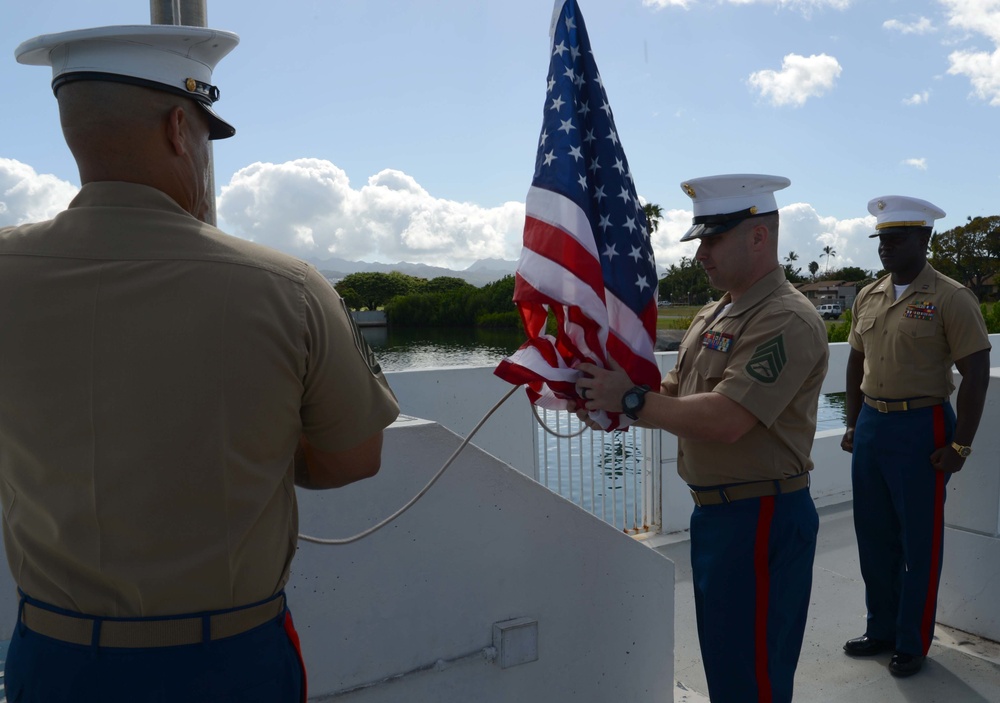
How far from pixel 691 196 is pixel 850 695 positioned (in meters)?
2.18

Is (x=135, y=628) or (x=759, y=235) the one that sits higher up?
(x=759, y=235)

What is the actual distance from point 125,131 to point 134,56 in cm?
12

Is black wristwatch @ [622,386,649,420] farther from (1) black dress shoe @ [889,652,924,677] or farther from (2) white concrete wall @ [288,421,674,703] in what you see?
(1) black dress shoe @ [889,652,924,677]

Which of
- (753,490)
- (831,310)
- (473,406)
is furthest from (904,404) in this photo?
(831,310)

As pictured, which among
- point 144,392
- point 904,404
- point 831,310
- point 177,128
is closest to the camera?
point 144,392

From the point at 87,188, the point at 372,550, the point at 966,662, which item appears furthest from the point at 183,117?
the point at 966,662

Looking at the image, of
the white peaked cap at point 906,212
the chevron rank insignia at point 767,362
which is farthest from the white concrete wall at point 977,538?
the chevron rank insignia at point 767,362

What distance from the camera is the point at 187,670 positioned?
1.22 meters

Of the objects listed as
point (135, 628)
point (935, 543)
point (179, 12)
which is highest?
point (179, 12)

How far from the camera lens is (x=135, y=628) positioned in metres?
1.21

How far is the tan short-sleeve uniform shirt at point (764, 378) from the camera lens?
2277 mm

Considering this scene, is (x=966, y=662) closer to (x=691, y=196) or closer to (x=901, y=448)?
(x=901, y=448)

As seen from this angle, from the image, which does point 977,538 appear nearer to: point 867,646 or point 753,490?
point 867,646

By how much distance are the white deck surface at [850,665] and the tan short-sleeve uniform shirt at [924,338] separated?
1189mm
